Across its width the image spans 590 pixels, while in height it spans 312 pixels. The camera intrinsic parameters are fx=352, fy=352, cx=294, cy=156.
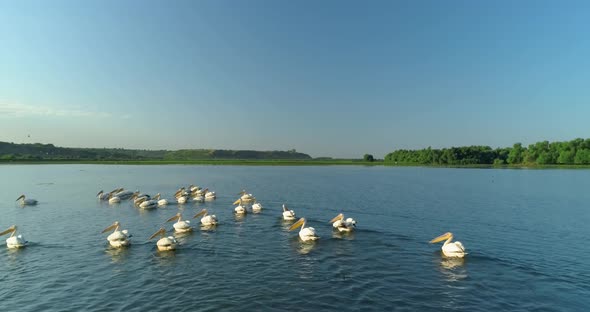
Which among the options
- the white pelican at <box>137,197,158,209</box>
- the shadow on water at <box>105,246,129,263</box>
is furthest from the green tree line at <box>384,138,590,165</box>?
the shadow on water at <box>105,246,129,263</box>

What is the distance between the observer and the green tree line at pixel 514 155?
140125 mm

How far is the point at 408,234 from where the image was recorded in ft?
80.1

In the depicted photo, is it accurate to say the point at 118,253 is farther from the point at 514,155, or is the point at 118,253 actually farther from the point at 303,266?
the point at 514,155

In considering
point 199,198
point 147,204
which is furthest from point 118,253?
point 199,198

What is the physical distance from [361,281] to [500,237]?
45.2ft

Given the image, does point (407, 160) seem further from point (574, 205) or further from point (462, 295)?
point (462, 295)

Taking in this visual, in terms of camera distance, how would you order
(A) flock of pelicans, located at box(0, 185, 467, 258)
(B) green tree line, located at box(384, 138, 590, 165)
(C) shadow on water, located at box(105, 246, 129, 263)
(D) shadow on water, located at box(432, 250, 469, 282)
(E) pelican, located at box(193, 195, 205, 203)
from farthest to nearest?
(B) green tree line, located at box(384, 138, 590, 165) < (E) pelican, located at box(193, 195, 205, 203) < (A) flock of pelicans, located at box(0, 185, 467, 258) < (C) shadow on water, located at box(105, 246, 129, 263) < (D) shadow on water, located at box(432, 250, 469, 282)

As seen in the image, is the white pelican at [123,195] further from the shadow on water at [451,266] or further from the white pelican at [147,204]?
the shadow on water at [451,266]

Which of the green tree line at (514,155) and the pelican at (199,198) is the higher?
the green tree line at (514,155)

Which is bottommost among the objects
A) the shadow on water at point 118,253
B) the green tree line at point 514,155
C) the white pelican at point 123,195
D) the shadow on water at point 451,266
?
the shadow on water at point 118,253

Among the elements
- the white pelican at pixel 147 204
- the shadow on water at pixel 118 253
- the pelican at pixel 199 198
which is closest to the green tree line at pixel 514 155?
the pelican at pixel 199 198

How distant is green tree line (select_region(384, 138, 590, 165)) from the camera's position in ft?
460

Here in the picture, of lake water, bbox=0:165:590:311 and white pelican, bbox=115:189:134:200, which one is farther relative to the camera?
white pelican, bbox=115:189:134:200

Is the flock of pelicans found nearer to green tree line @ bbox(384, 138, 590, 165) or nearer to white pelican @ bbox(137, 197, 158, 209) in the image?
white pelican @ bbox(137, 197, 158, 209)
